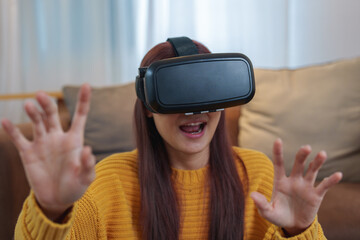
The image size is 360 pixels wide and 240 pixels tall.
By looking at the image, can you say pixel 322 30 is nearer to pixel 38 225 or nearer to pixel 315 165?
pixel 315 165

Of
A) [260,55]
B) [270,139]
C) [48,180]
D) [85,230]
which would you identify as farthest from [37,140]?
[260,55]

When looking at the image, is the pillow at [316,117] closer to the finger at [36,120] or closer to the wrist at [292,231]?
the wrist at [292,231]

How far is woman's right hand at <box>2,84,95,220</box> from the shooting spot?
0.74 m

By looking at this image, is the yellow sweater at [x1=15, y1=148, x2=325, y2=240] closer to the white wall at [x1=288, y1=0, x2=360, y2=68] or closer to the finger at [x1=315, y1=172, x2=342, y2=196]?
the finger at [x1=315, y1=172, x2=342, y2=196]

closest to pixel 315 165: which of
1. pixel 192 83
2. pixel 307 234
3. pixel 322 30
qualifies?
pixel 307 234

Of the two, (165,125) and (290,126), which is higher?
(165,125)

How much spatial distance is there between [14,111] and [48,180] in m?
2.29

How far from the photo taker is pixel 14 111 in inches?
113

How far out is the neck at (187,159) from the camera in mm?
1176

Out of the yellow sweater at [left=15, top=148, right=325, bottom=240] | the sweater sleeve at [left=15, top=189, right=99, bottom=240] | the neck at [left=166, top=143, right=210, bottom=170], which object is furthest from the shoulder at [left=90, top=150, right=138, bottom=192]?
the sweater sleeve at [left=15, top=189, right=99, bottom=240]

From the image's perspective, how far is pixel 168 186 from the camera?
3.73 feet

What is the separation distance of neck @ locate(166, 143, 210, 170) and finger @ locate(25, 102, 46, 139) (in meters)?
0.50

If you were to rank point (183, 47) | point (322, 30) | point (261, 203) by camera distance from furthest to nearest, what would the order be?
point (322, 30) < point (183, 47) < point (261, 203)

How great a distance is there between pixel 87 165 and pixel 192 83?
29cm
